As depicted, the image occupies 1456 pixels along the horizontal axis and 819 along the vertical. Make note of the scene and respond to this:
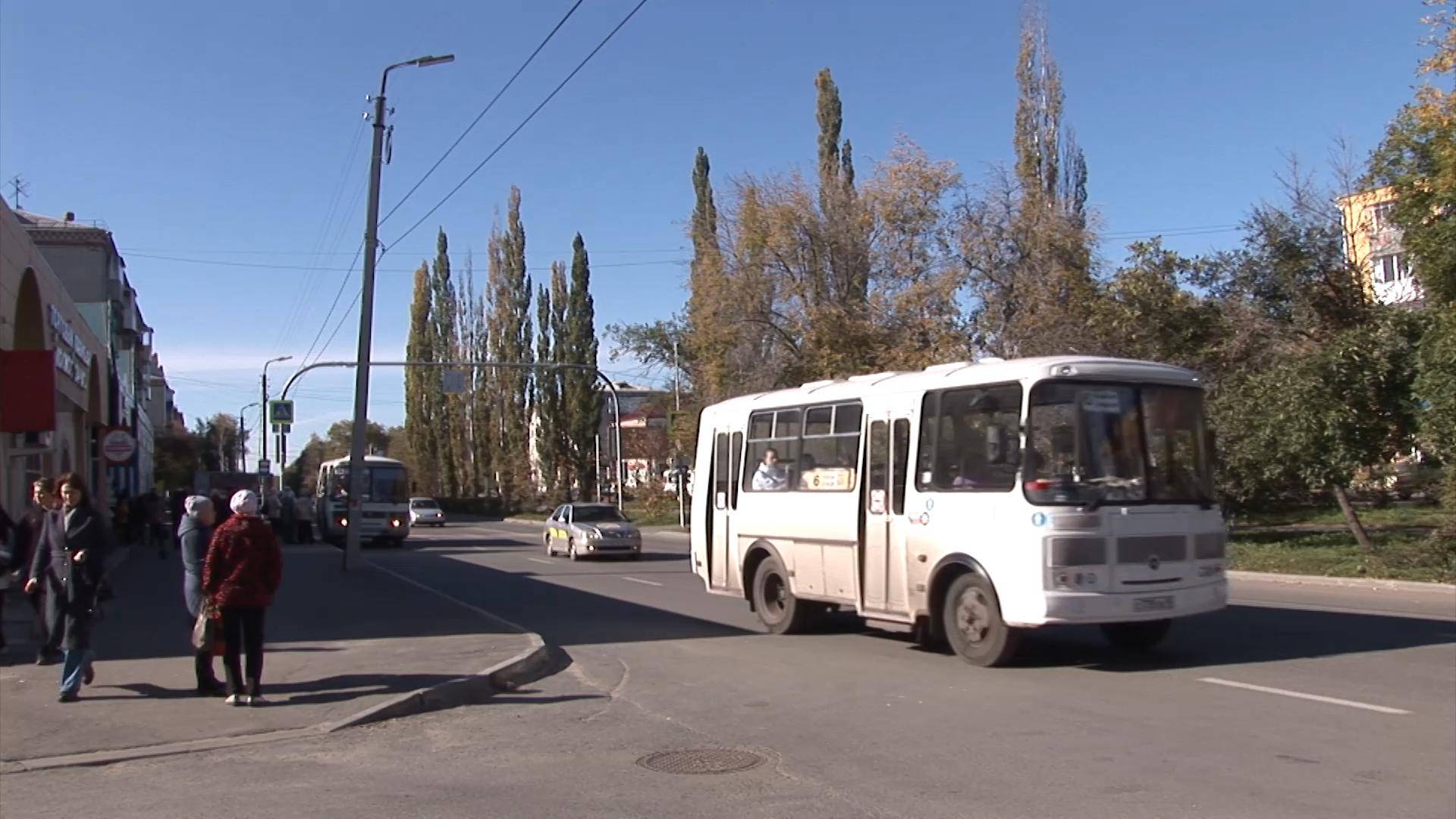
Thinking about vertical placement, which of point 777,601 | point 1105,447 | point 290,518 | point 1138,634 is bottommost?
point 1138,634

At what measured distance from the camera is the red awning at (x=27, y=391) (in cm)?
1841

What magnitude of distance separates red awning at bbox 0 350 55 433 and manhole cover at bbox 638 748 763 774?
546 inches

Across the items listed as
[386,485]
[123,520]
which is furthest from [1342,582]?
[123,520]

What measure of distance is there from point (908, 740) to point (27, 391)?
15.4m

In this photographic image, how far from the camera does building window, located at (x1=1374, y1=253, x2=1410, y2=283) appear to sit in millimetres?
22986

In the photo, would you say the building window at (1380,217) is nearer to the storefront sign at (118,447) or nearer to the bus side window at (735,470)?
the bus side window at (735,470)

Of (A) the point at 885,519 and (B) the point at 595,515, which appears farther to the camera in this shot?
(B) the point at 595,515

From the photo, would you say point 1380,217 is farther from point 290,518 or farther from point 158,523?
point 290,518

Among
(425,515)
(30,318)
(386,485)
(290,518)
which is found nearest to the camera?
(30,318)

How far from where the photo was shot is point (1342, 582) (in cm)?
2006

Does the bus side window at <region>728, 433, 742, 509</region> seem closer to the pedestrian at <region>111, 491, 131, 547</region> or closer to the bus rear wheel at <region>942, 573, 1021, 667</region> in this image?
the bus rear wheel at <region>942, 573, 1021, 667</region>

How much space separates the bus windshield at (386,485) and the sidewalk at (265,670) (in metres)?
21.9

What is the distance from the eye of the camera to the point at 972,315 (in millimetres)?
33219

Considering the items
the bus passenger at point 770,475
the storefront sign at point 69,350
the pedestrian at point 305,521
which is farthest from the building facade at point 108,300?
the bus passenger at point 770,475
